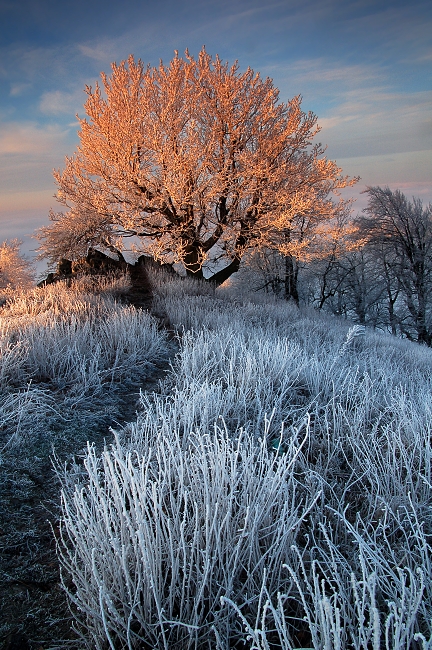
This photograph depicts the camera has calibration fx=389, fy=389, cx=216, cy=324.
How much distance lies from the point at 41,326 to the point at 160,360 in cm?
170

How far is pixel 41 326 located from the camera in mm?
5324

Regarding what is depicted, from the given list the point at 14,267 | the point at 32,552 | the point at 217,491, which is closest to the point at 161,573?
the point at 217,491

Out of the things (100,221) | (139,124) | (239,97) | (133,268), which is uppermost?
(239,97)

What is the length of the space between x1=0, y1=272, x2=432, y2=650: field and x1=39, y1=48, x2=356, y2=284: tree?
15.2ft

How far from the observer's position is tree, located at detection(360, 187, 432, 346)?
18.7 meters

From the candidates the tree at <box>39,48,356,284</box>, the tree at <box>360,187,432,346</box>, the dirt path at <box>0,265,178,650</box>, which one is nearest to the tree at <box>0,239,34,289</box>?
the tree at <box>39,48,356,284</box>

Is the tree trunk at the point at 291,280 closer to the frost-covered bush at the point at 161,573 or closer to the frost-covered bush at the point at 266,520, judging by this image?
the frost-covered bush at the point at 266,520

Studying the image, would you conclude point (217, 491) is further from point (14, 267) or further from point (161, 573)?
point (14, 267)

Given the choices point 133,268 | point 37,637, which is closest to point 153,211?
point 133,268

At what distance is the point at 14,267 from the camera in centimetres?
2973

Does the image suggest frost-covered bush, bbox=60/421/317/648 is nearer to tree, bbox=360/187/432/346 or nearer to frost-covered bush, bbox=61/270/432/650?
frost-covered bush, bbox=61/270/432/650

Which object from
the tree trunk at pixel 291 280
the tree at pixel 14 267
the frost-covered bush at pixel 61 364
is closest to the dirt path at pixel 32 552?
the frost-covered bush at pixel 61 364

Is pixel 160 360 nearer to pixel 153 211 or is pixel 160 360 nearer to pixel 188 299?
pixel 188 299

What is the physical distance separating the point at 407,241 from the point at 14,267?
27.0 meters
